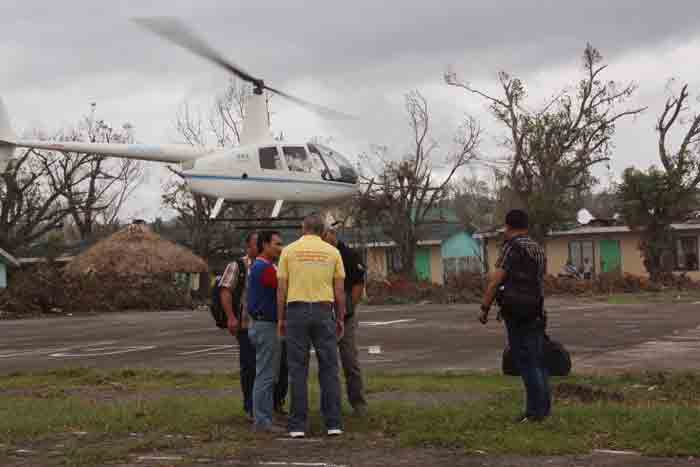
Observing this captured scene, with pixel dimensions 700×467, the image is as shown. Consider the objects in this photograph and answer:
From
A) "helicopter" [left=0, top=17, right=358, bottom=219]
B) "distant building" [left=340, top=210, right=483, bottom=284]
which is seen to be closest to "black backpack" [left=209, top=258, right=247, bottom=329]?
"helicopter" [left=0, top=17, right=358, bottom=219]

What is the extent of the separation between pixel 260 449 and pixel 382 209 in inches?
1706

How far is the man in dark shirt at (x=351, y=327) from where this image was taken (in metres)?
9.53

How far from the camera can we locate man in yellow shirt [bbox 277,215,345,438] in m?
8.73

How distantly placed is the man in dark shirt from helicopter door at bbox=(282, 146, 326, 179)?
62.7ft

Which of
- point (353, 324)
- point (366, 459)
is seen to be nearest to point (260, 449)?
point (366, 459)

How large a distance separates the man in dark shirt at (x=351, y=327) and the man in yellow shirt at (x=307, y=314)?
0.68m

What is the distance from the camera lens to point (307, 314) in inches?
345

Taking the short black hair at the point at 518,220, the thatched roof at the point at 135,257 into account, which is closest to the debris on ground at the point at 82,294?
the thatched roof at the point at 135,257

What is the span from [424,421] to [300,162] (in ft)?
67.5

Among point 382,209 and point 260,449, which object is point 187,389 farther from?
point 382,209

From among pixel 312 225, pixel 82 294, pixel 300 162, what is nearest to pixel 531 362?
pixel 312 225

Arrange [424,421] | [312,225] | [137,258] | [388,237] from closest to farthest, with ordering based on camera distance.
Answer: [424,421]
[312,225]
[137,258]
[388,237]

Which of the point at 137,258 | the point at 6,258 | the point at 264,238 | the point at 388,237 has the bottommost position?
the point at 264,238

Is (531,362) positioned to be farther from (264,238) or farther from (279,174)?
(279,174)
